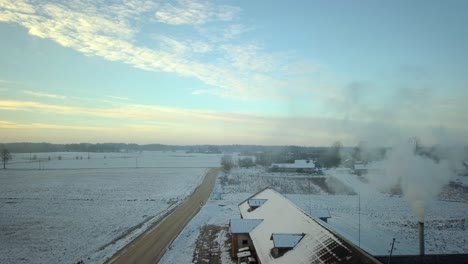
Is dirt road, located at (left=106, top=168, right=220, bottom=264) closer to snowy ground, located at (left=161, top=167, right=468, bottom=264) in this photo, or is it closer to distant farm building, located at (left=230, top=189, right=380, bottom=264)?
snowy ground, located at (left=161, top=167, right=468, bottom=264)

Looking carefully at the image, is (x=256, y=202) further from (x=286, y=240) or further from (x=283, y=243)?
(x=283, y=243)

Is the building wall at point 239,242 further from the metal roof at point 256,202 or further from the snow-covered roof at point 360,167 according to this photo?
the snow-covered roof at point 360,167

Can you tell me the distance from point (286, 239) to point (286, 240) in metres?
0.09

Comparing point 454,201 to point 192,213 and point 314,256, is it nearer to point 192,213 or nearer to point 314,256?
point 192,213

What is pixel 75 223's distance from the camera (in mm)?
35625

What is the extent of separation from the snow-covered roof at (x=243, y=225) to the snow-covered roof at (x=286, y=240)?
6807 mm

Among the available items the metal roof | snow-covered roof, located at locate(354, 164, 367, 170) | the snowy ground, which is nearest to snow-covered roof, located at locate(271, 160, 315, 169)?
snow-covered roof, located at locate(354, 164, 367, 170)

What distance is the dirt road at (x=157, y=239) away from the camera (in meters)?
25.1

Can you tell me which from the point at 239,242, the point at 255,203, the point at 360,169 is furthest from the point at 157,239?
the point at 360,169

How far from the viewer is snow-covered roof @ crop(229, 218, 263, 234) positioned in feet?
88.2

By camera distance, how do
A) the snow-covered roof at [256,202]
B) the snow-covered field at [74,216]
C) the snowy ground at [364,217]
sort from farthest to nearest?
the snow-covered roof at [256,202], the snowy ground at [364,217], the snow-covered field at [74,216]

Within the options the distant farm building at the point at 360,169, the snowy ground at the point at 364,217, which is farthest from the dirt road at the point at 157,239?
the distant farm building at the point at 360,169

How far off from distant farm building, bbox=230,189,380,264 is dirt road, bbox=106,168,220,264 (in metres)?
6.14

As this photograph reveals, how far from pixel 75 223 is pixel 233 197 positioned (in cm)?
2531
